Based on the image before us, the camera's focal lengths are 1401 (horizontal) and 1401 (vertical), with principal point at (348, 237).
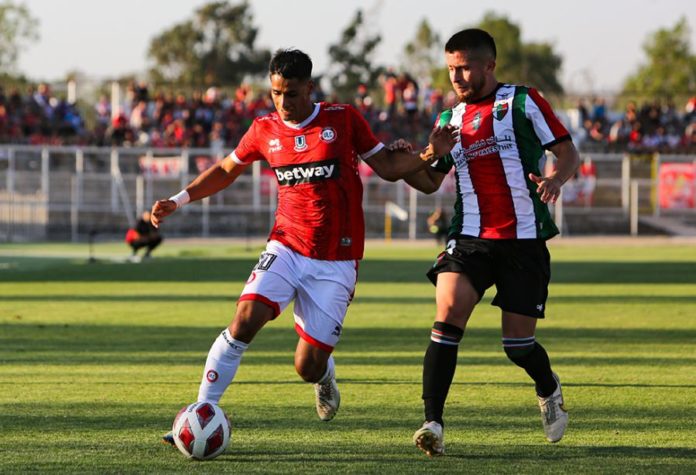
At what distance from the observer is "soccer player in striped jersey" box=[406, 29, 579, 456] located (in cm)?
768

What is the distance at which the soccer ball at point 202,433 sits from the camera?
23.3 ft

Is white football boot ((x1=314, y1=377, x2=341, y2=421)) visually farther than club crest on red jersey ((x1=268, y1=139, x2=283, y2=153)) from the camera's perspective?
Yes

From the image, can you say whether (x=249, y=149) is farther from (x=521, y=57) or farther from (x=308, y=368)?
(x=521, y=57)

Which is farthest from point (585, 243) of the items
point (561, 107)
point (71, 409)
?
point (71, 409)

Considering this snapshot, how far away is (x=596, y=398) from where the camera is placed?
9.55 meters

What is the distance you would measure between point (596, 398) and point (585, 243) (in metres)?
29.7

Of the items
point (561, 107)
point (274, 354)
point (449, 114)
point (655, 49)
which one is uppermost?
point (655, 49)

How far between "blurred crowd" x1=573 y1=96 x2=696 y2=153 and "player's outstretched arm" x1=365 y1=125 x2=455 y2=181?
140ft

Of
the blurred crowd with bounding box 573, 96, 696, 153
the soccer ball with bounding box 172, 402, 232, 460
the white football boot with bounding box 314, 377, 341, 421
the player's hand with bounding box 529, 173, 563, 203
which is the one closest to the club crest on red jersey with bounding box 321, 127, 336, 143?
the player's hand with bounding box 529, 173, 563, 203

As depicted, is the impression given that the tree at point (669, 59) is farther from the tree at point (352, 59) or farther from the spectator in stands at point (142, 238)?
the spectator in stands at point (142, 238)

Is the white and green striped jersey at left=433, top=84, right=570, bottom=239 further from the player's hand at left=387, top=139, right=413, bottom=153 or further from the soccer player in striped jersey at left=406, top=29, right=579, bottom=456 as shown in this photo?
the player's hand at left=387, top=139, right=413, bottom=153

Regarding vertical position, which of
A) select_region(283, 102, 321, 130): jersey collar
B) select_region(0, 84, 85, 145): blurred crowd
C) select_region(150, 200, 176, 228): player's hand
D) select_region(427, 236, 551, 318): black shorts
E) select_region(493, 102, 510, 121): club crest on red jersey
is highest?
select_region(0, 84, 85, 145): blurred crowd

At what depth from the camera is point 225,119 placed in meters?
49.2

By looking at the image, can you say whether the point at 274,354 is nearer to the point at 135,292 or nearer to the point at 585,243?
the point at 135,292
